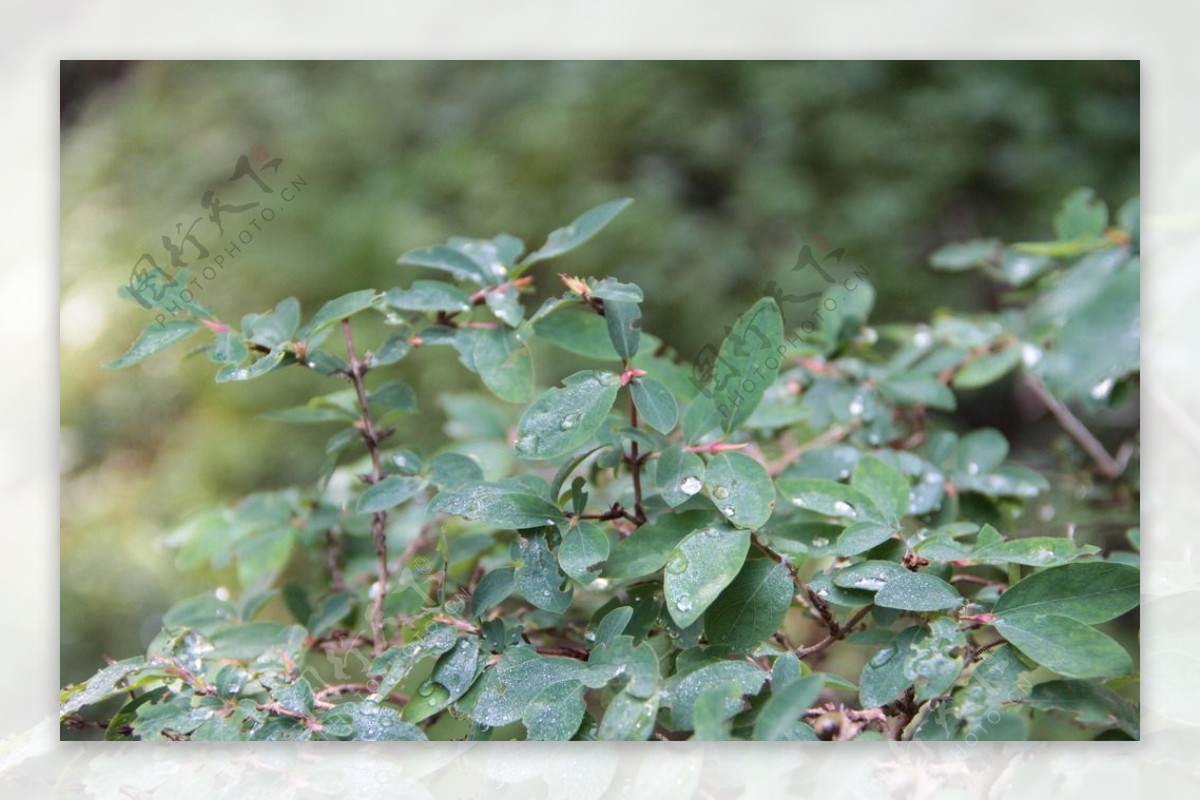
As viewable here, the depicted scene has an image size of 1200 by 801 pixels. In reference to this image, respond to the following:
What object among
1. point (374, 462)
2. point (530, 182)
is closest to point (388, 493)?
point (374, 462)

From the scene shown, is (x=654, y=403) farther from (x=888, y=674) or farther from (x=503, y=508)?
(x=888, y=674)

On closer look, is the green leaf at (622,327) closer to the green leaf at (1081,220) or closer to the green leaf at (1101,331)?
the green leaf at (1101,331)

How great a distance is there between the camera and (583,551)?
0.64 m

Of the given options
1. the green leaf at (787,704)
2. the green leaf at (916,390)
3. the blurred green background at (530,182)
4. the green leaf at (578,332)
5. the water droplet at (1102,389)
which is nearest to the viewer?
the green leaf at (787,704)

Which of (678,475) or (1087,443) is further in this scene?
(1087,443)

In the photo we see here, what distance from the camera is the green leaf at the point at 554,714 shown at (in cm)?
62

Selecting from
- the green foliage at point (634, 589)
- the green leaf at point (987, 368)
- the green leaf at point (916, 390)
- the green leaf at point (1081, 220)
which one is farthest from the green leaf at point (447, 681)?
the green leaf at point (1081, 220)

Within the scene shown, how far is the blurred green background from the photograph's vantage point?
5.25 ft

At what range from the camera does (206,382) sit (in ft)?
5.55

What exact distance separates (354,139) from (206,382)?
1.89 ft

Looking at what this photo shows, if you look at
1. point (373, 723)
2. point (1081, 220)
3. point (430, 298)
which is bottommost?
point (373, 723)

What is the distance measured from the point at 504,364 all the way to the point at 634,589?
20 cm

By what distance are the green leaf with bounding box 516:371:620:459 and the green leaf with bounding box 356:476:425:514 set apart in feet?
0.48

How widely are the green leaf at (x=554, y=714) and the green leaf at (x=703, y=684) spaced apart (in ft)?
0.21
